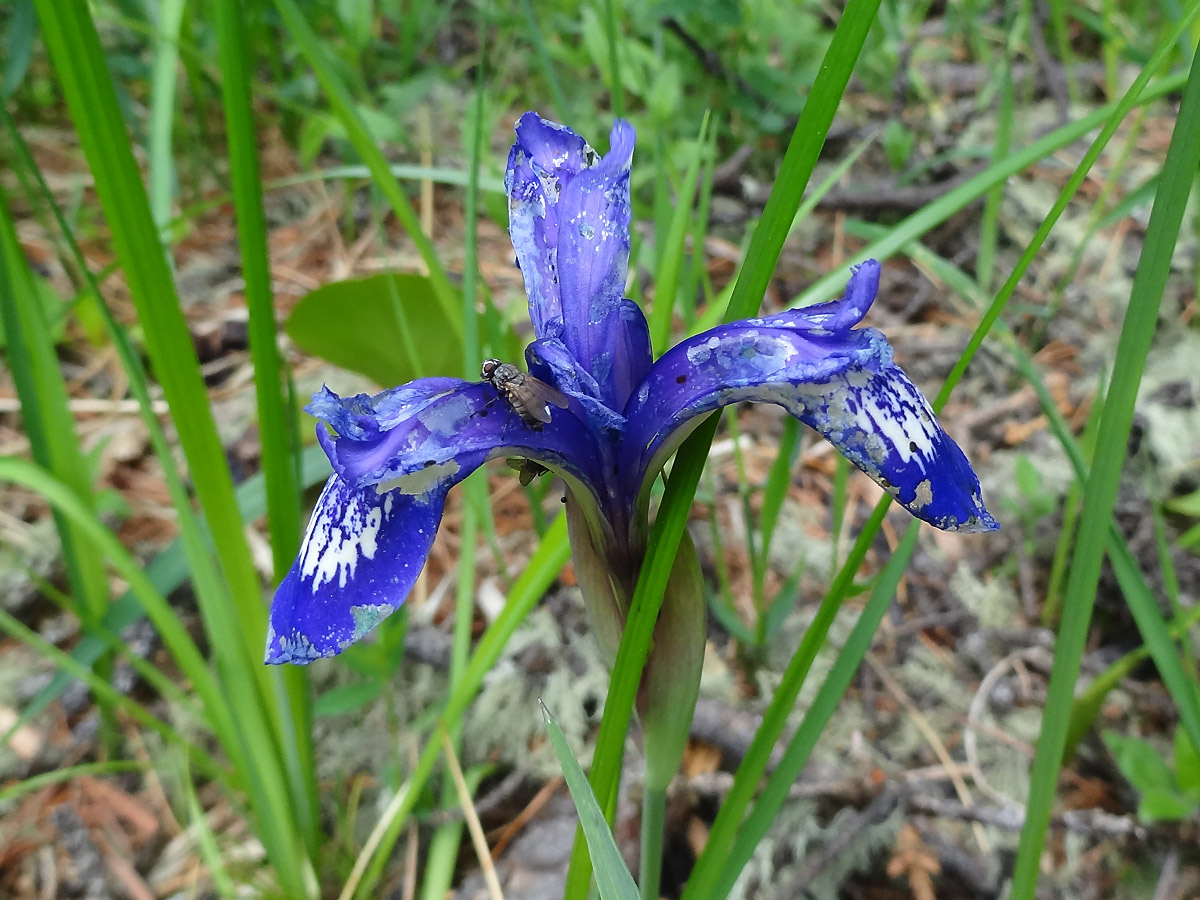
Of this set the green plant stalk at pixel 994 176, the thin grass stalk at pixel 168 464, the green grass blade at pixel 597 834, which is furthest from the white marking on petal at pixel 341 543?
the green plant stalk at pixel 994 176

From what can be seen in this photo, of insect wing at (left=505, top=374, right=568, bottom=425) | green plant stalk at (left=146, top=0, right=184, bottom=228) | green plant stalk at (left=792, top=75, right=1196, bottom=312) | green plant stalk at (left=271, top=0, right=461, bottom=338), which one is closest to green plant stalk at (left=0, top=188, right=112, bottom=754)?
green plant stalk at (left=146, top=0, right=184, bottom=228)

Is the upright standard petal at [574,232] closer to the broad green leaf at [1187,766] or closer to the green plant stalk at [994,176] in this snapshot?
the green plant stalk at [994,176]

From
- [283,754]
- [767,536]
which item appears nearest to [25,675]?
[283,754]

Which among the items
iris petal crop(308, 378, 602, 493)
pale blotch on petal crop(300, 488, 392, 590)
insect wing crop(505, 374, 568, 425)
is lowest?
pale blotch on petal crop(300, 488, 392, 590)

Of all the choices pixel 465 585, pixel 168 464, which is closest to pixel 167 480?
pixel 168 464

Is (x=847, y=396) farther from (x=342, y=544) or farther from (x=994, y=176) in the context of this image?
(x=994, y=176)

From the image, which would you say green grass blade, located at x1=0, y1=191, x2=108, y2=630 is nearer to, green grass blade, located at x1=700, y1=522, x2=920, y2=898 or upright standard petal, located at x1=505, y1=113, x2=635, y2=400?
upright standard petal, located at x1=505, y1=113, x2=635, y2=400

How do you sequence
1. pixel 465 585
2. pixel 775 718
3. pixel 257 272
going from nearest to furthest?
pixel 775 718, pixel 257 272, pixel 465 585
